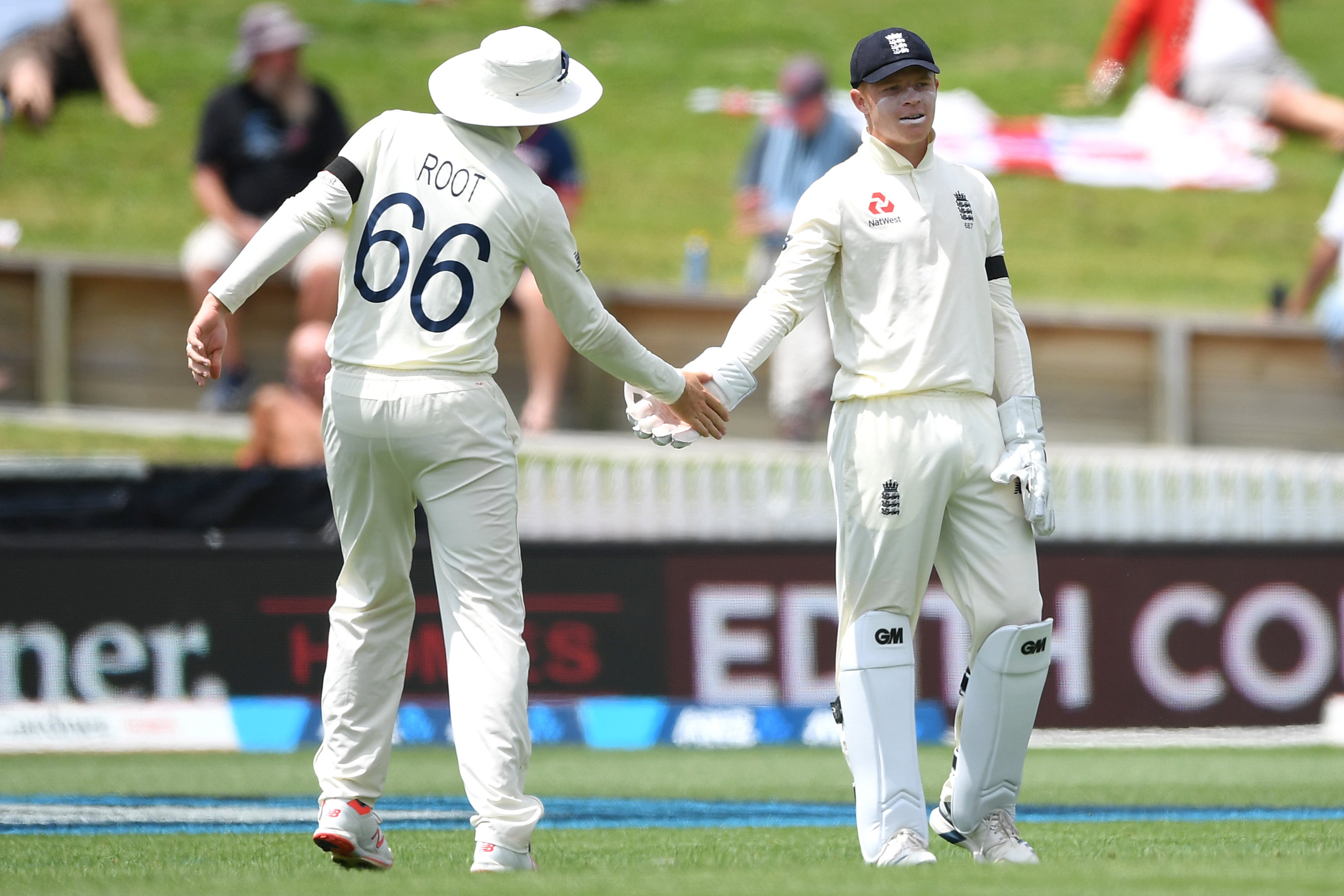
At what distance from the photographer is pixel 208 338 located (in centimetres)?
486

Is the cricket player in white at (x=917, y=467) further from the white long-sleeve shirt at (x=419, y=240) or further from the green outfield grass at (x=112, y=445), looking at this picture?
the green outfield grass at (x=112, y=445)

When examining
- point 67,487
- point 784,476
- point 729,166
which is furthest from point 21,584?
point 729,166

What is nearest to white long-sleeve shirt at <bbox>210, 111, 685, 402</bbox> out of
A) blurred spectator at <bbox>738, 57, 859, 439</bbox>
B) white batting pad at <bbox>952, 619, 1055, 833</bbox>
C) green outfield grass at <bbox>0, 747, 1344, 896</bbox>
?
green outfield grass at <bbox>0, 747, 1344, 896</bbox>

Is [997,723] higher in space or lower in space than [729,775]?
higher

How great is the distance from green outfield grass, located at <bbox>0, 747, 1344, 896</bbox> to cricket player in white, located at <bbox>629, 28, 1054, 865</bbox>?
0.30m

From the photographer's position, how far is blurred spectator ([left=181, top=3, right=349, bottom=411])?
37.1 feet

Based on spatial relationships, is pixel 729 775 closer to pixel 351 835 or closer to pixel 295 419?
pixel 351 835

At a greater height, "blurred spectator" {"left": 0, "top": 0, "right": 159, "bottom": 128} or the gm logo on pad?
"blurred spectator" {"left": 0, "top": 0, "right": 159, "bottom": 128}

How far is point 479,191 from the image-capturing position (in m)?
4.87

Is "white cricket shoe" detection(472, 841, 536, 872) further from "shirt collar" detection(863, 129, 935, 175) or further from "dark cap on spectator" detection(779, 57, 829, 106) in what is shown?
"dark cap on spectator" detection(779, 57, 829, 106)

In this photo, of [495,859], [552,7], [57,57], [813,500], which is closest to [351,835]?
[495,859]

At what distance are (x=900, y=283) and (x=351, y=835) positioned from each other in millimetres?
2115

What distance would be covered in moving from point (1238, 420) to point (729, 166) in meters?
7.15

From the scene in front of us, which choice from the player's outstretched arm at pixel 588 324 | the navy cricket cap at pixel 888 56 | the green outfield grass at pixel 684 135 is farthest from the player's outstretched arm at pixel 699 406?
the green outfield grass at pixel 684 135
